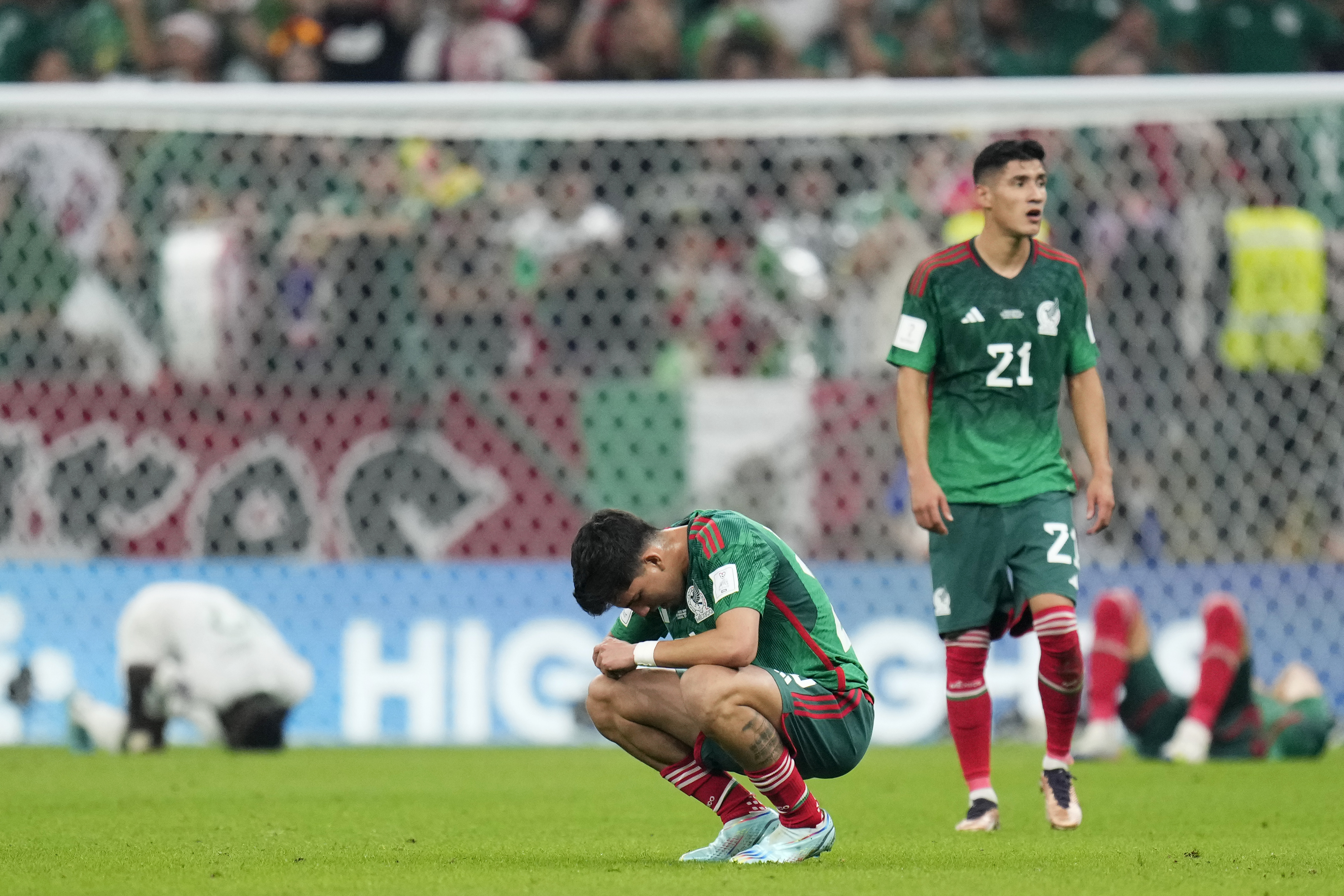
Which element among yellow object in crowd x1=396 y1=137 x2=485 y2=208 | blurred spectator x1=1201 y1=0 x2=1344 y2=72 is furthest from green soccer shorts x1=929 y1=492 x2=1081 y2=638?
blurred spectator x1=1201 y1=0 x2=1344 y2=72

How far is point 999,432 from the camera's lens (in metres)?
5.59

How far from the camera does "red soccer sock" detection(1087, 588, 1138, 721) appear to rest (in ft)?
25.7

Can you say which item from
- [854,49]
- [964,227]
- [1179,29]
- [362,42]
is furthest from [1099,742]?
[362,42]

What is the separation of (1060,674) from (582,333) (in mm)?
5043

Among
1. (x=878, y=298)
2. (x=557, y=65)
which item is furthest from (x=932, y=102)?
(x=557, y=65)

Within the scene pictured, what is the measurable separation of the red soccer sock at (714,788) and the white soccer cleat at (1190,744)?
→ 372 centimetres

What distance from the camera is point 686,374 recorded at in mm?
9984

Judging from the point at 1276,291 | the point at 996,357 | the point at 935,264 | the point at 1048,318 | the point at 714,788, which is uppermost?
the point at 1276,291

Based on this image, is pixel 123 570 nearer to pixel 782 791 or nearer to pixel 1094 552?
pixel 1094 552

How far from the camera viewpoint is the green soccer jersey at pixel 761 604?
14.0 feet

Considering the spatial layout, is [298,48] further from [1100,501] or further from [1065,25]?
[1100,501]

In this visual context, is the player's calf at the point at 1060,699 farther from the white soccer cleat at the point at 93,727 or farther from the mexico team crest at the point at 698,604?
the white soccer cleat at the point at 93,727

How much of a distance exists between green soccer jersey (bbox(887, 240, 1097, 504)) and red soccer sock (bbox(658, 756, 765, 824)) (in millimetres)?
1443

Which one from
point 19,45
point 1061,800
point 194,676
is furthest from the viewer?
point 19,45
